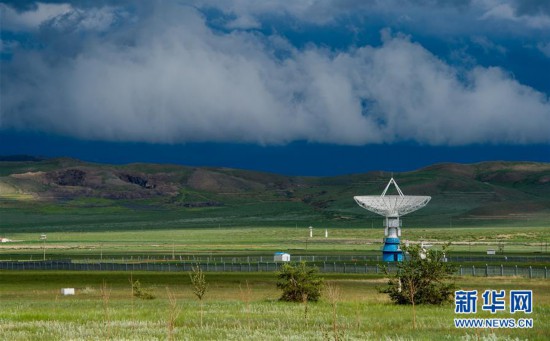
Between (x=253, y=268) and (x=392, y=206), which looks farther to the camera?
(x=392, y=206)

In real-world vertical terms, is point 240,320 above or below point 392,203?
below

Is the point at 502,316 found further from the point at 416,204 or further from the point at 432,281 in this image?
the point at 416,204

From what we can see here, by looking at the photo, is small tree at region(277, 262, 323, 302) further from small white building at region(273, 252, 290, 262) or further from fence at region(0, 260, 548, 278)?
small white building at region(273, 252, 290, 262)

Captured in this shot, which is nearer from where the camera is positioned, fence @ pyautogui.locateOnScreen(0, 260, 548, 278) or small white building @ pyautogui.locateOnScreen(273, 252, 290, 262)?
fence @ pyautogui.locateOnScreen(0, 260, 548, 278)

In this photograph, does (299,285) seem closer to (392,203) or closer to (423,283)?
(423,283)

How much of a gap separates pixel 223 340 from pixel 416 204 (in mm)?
94743

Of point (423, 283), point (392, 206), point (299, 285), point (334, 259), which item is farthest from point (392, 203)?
point (423, 283)

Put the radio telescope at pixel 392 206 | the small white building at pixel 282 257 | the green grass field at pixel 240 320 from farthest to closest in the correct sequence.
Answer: the small white building at pixel 282 257 < the radio telescope at pixel 392 206 < the green grass field at pixel 240 320

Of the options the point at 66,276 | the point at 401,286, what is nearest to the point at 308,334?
the point at 401,286

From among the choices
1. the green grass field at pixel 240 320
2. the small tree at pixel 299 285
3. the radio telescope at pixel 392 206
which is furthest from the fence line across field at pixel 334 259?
the small tree at pixel 299 285

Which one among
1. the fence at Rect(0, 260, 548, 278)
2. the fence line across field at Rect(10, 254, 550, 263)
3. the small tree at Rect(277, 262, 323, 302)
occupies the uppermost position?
the small tree at Rect(277, 262, 323, 302)

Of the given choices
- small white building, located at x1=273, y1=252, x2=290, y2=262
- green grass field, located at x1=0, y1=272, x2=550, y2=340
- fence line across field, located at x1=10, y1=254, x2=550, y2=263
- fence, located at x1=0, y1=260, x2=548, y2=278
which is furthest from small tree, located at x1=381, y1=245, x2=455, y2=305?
fence line across field, located at x1=10, y1=254, x2=550, y2=263

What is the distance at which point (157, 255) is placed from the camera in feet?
507

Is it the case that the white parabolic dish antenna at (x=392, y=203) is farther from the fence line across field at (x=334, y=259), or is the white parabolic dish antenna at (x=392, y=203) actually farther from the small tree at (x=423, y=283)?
the small tree at (x=423, y=283)
